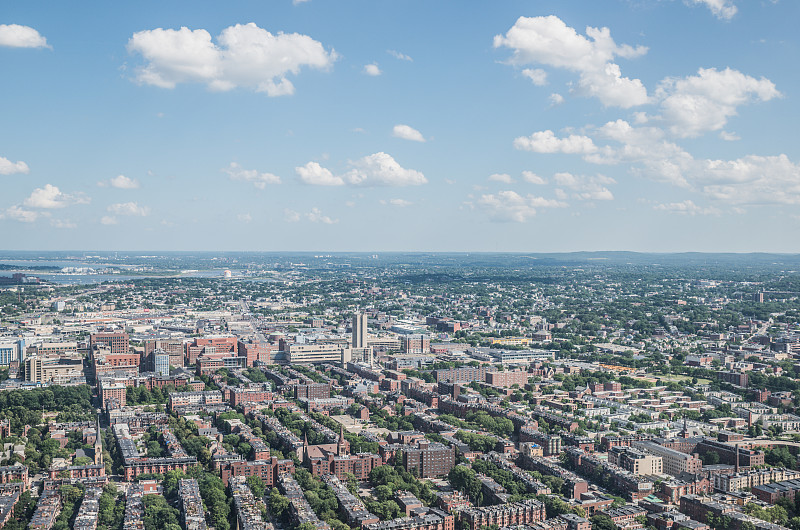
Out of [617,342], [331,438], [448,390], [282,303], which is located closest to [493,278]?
[282,303]

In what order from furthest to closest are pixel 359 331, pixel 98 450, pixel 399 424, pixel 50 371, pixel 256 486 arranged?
pixel 359 331, pixel 50 371, pixel 399 424, pixel 98 450, pixel 256 486

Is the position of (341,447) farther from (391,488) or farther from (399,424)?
(399,424)

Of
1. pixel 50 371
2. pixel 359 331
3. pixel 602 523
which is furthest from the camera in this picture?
pixel 359 331

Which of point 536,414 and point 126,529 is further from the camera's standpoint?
point 536,414

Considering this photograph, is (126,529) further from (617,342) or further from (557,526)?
(617,342)

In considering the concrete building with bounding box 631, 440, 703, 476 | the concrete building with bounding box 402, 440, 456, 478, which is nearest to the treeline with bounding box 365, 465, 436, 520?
the concrete building with bounding box 402, 440, 456, 478

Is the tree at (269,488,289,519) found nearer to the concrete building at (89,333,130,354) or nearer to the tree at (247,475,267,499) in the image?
the tree at (247,475,267,499)

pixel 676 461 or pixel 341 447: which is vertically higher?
pixel 341 447

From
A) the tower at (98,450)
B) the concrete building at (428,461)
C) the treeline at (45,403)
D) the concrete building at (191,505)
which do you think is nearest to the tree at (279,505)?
the concrete building at (191,505)

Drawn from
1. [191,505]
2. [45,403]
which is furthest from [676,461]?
[45,403]
